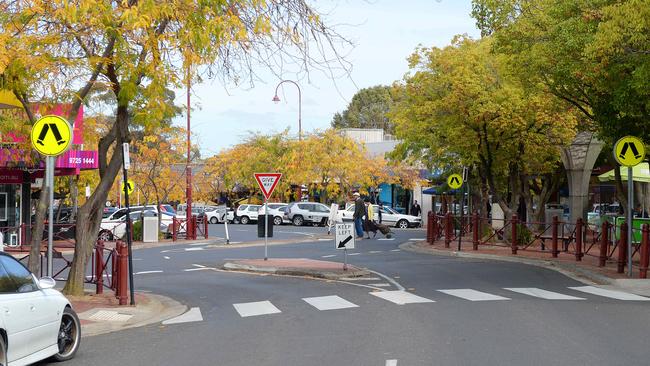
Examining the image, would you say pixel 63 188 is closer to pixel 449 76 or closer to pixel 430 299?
pixel 449 76

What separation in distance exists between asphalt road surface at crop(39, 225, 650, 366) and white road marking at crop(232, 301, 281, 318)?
18mm

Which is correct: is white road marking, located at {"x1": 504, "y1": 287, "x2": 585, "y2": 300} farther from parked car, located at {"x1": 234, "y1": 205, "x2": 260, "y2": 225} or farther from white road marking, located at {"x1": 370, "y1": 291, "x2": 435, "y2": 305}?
parked car, located at {"x1": 234, "y1": 205, "x2": 260, "y2": 225}

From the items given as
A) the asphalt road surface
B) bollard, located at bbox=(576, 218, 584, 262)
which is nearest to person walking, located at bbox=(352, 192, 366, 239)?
bollard, located at bbox=(576, 218, 584, 262)

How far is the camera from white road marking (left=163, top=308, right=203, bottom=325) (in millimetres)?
12523

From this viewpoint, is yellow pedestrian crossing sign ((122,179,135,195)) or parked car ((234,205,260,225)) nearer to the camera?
yellow pedestrian crossing sign ((122,179,135,195))

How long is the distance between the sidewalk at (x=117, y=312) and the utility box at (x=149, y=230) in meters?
20.3

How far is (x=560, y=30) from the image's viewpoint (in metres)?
16.8

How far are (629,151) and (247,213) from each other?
4410cm

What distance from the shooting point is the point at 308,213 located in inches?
2185

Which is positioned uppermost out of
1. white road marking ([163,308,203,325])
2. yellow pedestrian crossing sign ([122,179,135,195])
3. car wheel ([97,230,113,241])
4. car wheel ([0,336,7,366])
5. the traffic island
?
yellow pedestrian crossing sign ([122,179,135,195])

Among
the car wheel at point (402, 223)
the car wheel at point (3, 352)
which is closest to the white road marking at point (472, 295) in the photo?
the car wheel at point (3, 352)

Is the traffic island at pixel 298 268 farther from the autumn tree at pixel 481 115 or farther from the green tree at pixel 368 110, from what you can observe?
the green tree at pixel 368 110

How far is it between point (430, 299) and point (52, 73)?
7.70 m

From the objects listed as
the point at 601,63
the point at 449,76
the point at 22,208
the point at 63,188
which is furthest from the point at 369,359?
the point at 63,188
